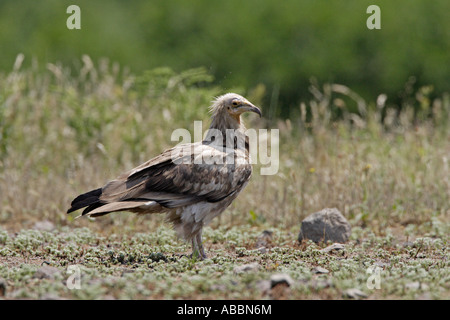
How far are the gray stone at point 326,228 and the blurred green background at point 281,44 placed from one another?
1121cm

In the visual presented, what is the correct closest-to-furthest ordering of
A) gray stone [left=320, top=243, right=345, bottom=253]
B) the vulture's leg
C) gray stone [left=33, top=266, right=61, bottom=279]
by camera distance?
gray stone [left=33, top=266, right=61, bottom=279]
the vulture's leg
gray stone [left=320, top=243, right=345, bottom=253]

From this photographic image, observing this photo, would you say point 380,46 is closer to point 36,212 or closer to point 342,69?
point 342,69

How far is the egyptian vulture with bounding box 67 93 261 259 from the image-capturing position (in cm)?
842

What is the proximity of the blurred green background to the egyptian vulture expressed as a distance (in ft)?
39.4

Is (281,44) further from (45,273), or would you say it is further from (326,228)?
(45,273)

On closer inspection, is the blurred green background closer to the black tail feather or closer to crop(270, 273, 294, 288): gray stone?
the black tail feather

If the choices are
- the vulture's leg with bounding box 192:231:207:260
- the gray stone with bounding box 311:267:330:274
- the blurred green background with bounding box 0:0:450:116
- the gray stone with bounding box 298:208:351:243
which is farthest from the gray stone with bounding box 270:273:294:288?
the blurred green background with bounding box 0:0:450:116

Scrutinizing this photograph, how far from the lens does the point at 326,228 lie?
9461 millimetres

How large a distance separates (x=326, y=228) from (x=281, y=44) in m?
14.4

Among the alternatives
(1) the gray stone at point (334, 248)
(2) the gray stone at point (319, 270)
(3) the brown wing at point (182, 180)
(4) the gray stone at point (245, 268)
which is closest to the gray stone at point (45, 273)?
(3) the brown wing at point (182, 180)

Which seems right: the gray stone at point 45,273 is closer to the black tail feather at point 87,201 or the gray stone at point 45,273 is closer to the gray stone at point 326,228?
the black tail feather at point 87,201

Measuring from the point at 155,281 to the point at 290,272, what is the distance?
132 cm

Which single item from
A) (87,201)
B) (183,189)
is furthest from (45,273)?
(183,189)

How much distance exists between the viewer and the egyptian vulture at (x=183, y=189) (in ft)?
27.6
